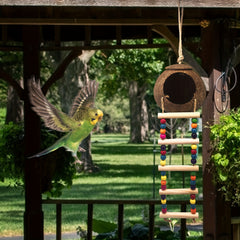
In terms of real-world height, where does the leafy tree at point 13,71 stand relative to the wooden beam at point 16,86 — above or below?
above

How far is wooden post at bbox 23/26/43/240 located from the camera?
6.53m

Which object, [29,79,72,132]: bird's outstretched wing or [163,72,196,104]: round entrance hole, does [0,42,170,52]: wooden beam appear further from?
[163,72,196,104]: round entrance hole

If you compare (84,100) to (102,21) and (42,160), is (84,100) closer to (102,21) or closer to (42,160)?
(42,160)

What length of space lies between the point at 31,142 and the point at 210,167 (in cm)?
211

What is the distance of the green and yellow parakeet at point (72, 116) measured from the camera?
20.5ft

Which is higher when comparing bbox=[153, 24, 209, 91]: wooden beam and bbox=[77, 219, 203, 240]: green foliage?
bbox=[153, 24, 209, 91]: wooden beam

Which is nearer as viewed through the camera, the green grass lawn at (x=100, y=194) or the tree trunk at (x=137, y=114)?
the green grass lawn at (x=100, y=194)

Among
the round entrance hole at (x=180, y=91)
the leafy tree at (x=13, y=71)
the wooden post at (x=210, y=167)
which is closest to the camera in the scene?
the round entrance hole at (x=180, y=91)

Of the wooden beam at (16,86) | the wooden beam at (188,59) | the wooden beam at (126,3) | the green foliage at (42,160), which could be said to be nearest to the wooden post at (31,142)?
the wooden beam at (16,86)

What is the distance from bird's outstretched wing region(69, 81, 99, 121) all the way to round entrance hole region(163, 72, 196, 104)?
5.31ft

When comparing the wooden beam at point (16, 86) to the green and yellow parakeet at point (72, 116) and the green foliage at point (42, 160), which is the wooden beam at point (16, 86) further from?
the green foliage at point (42, 160)

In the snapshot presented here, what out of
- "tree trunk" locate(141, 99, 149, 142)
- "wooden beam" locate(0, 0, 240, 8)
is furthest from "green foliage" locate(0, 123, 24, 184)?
"tree trunk" locate(141, 99, 149, 142)

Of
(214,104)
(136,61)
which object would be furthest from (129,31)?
(136,61)

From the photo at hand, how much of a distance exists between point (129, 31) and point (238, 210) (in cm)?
250
